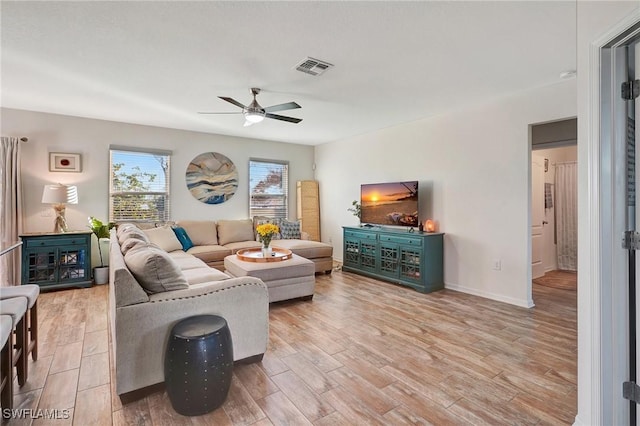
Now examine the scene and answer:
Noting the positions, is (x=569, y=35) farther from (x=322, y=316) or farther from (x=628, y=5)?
(x=322, y=316)

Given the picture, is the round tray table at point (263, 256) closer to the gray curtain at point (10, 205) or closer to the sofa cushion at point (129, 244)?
the sofa cushion at point (129, 244)

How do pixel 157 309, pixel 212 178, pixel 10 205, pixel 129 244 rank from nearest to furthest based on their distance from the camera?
pixel 157 309 → pixel 129 244 → pixel 10 205 → pixel 212 178

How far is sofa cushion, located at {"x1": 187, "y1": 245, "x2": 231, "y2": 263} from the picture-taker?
15.2 ft

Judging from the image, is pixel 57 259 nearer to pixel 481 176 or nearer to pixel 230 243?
pixel 230 243

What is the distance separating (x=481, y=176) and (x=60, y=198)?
569 cm

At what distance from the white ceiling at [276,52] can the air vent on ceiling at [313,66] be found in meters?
0.07

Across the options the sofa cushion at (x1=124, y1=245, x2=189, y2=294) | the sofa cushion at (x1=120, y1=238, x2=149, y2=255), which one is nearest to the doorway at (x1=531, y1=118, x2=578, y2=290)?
the sofa cushion at (x1=124, y1=245, x2=189, y2=294)

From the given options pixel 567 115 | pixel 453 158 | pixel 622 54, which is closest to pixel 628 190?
pixel 622 54

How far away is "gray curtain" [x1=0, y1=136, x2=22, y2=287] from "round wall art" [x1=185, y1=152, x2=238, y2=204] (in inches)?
87.5

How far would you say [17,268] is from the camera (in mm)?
4277

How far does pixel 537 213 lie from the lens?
5211 mm

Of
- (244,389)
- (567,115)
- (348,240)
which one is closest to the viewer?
(244,389)

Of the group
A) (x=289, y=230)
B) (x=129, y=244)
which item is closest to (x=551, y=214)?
(x=289, y=230)

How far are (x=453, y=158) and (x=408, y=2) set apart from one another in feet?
A: 8.97
